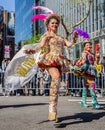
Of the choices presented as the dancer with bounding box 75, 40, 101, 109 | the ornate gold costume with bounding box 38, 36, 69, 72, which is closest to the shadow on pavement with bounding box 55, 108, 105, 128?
the ornate gold costume with bounding box 38, 36, 69, 72

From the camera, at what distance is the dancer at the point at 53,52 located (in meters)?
6.94

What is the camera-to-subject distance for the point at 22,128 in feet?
20.5

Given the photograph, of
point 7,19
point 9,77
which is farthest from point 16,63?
point 7,19

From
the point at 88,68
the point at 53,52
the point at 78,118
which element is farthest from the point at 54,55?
the point at 88,68

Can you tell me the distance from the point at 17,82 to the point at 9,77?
0.24 meters

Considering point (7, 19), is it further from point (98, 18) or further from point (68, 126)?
point (68, 126)

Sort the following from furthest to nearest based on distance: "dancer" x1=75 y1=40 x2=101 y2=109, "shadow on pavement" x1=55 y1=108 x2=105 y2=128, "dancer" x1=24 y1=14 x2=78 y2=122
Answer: "dancer" x1=75 y1=40 x2=101 y2=109 < "dancer" x1=24 y1=14 x2=78 y2=122 < "shadow on pavement" x1=55 y1=108 x2=105 y2=128

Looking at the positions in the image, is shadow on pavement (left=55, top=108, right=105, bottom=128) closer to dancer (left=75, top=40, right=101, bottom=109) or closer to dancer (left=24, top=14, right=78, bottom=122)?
dancer (left=24, top=14, right=78, bottom=122)

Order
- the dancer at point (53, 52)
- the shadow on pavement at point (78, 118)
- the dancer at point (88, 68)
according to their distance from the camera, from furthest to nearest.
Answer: the dancer at point (88, 68), the dancer at point (53, 52), the shadow on pavement at point (78, 118)

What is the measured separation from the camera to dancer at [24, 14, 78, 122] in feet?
22.8

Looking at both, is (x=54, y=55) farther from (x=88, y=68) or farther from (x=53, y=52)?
(x=88, y=68)

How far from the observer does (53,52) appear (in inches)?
279

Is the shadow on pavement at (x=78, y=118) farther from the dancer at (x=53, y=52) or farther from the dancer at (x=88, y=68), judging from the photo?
the dancer at (x=88, y=68)

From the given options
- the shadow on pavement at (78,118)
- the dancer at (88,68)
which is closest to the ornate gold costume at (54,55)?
the shadow on pavement at (78,118)
